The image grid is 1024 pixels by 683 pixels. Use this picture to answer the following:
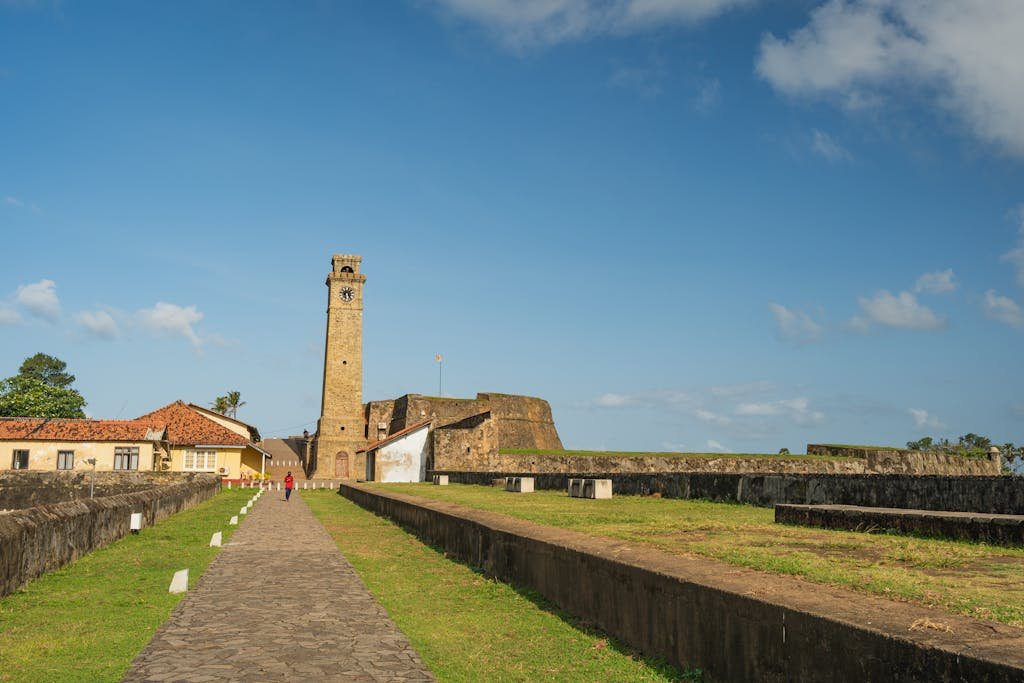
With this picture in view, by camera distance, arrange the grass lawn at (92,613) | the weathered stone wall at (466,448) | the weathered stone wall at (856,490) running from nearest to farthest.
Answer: the grass lawn at (92,613), the weathered stone wall at (856,490), the weathered stone wall at (466,448)

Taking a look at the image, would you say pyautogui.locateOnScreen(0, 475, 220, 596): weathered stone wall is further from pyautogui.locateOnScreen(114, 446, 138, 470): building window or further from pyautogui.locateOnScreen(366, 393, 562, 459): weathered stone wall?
pyautogui.locateOnScreen(366, 393, 562, 459): weathered stone wall

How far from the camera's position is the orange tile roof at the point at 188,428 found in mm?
53000

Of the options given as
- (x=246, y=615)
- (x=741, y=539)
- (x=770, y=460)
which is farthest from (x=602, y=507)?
(x=770, y=460)

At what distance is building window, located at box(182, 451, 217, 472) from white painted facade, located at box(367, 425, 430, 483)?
12.2 metres

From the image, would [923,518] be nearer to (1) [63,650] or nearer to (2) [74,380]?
(1) [63,650]

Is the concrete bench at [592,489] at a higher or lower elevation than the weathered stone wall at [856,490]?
lower

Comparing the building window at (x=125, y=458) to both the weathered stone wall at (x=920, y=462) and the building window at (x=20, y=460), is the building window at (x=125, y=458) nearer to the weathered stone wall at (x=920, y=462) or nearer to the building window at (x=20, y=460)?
the building window at (x=20, y=460)

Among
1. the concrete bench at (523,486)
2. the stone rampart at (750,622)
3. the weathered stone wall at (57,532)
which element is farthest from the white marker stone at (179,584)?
the concrete bench at (523,486)

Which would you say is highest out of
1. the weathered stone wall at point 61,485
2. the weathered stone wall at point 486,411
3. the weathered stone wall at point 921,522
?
the weathered stone wall at point 486,411

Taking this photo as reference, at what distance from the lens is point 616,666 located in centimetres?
577

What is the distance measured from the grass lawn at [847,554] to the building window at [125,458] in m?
42.0

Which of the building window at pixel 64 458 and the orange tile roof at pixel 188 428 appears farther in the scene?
the orange tile roof at pixel 188 428

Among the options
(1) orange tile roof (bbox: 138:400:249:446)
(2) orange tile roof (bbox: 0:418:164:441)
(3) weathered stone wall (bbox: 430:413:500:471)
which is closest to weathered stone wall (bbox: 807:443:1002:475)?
(3) weathered stone wall (bbox: 430:413:500:471)

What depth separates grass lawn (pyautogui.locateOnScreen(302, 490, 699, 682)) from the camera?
5.81m
